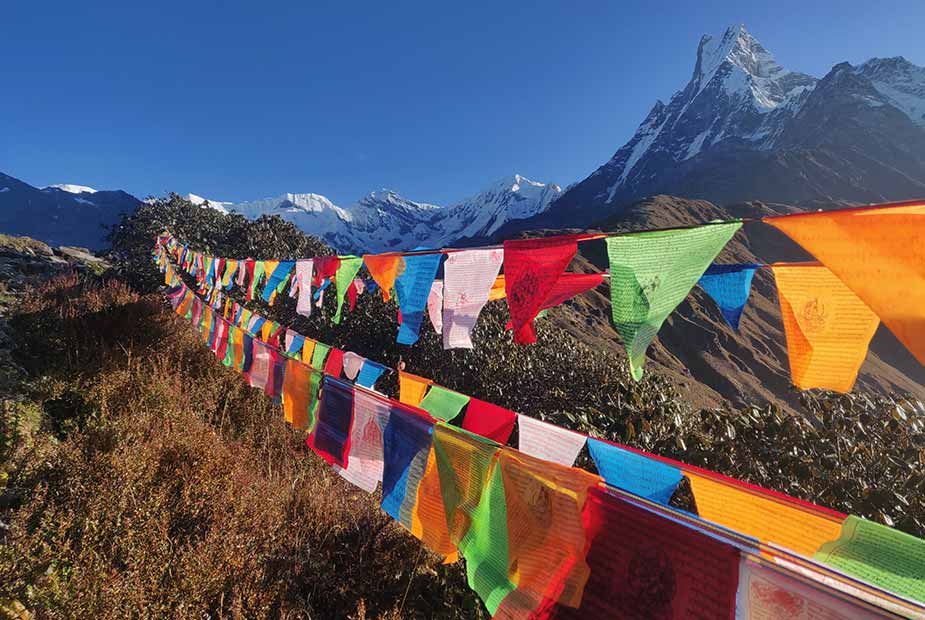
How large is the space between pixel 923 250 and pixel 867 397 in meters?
3.91

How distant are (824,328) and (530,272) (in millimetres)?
1652

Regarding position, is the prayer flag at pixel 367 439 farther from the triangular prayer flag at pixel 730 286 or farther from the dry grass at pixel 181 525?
the triangular prayer flag at pixel 730 286

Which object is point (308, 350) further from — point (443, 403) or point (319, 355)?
point (443, 403)

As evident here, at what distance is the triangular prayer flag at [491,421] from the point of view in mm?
3275

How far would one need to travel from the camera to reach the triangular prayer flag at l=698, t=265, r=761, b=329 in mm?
2762

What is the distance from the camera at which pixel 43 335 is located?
6.88 m

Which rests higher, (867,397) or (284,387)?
(867,397)

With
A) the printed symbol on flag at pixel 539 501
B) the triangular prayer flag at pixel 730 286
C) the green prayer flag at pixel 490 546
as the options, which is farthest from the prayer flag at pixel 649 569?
the triangular prayer flag at pixel 730 286

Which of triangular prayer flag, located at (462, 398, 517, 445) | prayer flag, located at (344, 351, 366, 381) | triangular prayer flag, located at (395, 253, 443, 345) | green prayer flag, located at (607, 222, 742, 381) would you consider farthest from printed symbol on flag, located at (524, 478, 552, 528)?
prayer flag, located at (344, 351, 366, 381)

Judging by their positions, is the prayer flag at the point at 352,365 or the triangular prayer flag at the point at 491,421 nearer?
the triangular prayer flag at the point at 491,421

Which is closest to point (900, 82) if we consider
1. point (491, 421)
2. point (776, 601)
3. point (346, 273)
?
point (346, 273)

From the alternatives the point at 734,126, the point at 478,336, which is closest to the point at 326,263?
the point at 478,336

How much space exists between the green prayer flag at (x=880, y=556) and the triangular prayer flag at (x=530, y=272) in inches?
68.9

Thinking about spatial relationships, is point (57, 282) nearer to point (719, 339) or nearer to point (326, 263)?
point (326, 263)
